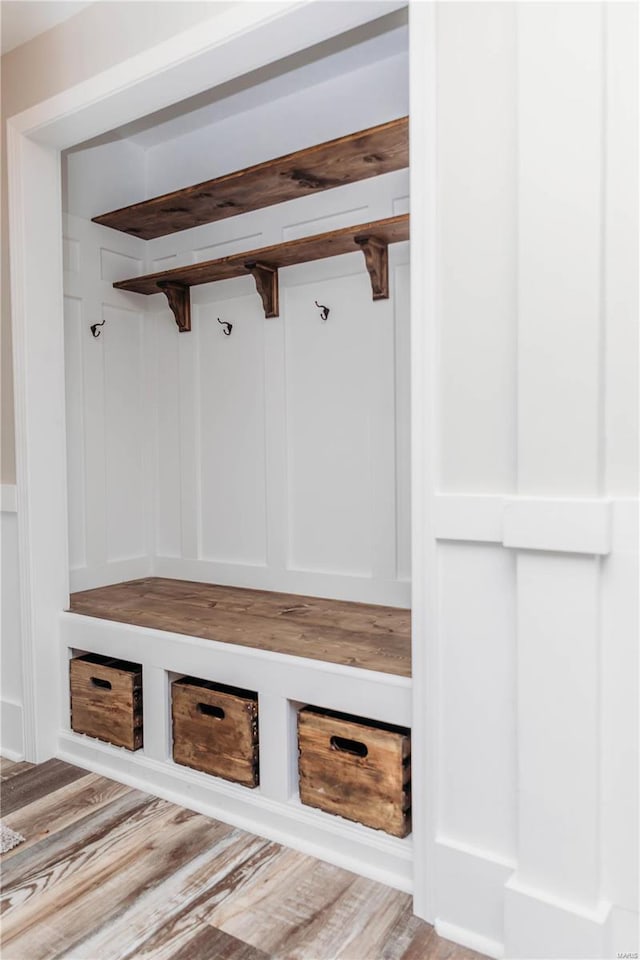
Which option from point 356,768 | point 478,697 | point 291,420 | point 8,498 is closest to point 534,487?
point 478,697

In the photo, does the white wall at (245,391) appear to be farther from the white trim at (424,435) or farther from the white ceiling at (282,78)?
the white trim at (424,435)

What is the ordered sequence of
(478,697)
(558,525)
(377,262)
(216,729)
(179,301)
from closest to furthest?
(558,525), (478,697), (216,729), (377,262), (179,301)

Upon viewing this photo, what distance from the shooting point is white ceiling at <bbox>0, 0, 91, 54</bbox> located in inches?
82.9

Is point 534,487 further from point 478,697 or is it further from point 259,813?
point 259,813

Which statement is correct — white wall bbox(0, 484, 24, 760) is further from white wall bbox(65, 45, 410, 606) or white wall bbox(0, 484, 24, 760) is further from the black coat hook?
the black coat hook

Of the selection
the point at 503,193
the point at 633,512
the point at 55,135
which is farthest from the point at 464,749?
the point at 55,135

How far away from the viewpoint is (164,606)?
2482mm

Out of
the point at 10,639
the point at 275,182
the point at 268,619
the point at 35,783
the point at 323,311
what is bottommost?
the point at 35,783

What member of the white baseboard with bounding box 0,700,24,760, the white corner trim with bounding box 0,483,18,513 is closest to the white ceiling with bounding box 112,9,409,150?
Result: the white corner trim with bounding box 0,483,18,513

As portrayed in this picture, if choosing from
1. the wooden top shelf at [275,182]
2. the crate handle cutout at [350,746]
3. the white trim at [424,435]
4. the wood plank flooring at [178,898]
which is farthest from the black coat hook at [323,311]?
the wood plank flooring at [178,898]

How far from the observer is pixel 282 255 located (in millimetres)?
2430

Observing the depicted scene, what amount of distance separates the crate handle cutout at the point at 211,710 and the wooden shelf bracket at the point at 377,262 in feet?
4.69

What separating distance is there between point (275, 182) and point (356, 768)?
187cm

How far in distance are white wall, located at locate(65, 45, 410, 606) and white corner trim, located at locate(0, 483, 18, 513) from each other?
37 centimetres
